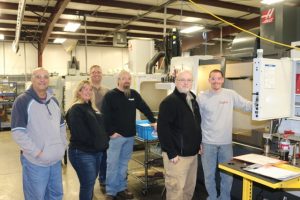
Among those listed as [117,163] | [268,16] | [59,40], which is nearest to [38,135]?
[117,163]

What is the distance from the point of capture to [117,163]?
3.17 metres

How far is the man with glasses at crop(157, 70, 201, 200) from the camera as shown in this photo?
2375 millimetres

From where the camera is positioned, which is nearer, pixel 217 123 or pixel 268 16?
pixel 217 123

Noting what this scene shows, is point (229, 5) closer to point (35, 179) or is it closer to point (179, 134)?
point (179, 134)

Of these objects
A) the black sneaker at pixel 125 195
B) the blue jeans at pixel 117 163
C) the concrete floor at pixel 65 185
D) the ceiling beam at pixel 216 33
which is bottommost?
the concrete floor at pixel 65 185


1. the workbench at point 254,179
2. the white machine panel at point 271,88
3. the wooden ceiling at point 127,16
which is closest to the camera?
the workbench at point 254,179

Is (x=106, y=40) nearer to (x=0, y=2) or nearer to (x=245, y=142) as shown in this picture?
(x=0, y=2)

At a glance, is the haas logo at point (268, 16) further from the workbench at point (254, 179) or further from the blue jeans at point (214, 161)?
the workbench at point (254, 179)

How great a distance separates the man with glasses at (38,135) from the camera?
212 cm

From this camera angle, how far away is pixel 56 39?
10.1 metres

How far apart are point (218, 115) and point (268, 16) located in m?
1.22

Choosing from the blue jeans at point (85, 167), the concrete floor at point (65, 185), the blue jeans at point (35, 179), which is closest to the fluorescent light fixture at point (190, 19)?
the concrete floor at point (65, 185)

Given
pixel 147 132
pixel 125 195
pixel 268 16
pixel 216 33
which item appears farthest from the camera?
pixel 216 33

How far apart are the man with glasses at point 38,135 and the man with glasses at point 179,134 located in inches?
34.3
